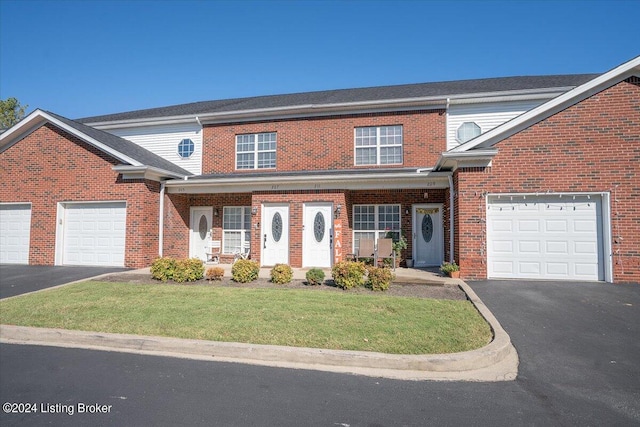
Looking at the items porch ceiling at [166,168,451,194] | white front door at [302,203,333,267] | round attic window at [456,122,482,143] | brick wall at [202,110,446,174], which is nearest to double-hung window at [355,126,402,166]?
brick wall at [202,110,446,174]

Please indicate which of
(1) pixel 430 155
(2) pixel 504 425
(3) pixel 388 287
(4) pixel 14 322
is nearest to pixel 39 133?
(4) pixel 14 322

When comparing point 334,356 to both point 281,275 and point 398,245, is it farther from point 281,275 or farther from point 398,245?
point 398,245

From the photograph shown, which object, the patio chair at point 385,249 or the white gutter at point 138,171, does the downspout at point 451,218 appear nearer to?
the patio chair at point 385,249


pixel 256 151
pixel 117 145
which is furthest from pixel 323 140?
pixel 117 145

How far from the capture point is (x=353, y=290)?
8.57m

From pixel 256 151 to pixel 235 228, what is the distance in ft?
11.3

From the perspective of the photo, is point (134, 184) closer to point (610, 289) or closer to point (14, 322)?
point (14, 322)

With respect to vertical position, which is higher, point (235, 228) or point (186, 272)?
point (235, 228)

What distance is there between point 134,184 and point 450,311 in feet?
36.5

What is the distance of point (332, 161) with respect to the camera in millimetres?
14484

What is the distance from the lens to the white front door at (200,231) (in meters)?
14.9

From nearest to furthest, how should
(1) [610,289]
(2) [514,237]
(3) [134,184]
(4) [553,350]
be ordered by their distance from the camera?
(4) [553,350] < (1) [610,289] < (2) [514,237] < (3) [134,184]

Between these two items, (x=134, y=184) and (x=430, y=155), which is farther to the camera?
(x=430, y=155)

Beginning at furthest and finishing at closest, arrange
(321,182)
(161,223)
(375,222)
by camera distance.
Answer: (375,222)
(161,223)
(321,182)
